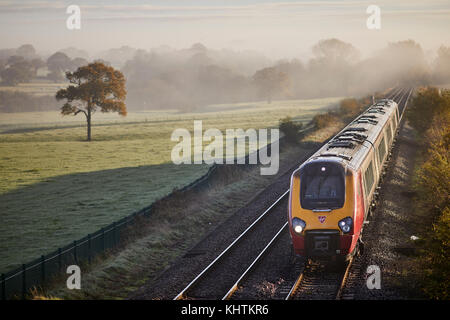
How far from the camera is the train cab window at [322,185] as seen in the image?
1559 cm

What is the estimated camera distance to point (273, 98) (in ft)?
482

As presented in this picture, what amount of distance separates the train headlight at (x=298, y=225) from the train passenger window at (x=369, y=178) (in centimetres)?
333

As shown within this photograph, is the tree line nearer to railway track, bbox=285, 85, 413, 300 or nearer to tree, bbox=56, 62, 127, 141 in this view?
tree, bbox=56, 62, 127, 141

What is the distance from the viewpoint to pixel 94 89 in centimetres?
6519

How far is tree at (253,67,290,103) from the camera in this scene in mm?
133250

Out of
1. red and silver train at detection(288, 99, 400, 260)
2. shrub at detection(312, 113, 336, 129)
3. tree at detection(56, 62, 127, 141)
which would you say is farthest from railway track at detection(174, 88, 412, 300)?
tree at detection(56, 62, 127, 141)

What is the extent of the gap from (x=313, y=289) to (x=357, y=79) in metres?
153

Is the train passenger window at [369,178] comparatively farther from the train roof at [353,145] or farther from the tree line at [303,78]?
the tree line at [303,78]

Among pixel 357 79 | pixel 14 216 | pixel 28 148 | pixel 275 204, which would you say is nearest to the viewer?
pixel 275 204

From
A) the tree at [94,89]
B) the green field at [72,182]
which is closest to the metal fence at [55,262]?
the green field at [72,182]

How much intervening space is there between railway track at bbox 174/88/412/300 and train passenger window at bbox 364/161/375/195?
8.80 ft

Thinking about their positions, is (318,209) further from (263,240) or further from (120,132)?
(120,132)

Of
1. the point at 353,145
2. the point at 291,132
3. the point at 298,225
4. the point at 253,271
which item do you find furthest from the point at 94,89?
the point at 298,225
